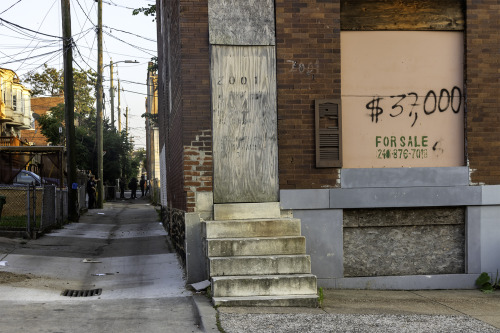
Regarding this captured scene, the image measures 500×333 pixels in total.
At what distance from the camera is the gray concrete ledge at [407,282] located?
32.0ft

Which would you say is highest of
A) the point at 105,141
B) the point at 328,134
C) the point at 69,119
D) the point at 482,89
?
the point at 105,141

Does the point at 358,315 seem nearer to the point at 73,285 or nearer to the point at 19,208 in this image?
the point at 73,285

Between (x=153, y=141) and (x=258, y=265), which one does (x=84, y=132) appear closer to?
(x=153, y=141)

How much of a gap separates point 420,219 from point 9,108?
4568 centimetres

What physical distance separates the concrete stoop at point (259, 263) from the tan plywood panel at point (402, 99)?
195 cm

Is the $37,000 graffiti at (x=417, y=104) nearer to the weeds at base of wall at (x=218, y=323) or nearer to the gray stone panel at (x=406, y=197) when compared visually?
the gray stone panel at (x=406, y=197)

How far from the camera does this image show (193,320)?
23.5ft

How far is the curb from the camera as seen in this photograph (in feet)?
21.7

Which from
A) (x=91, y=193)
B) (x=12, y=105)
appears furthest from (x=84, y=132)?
(x=91, y=193)

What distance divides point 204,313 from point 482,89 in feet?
19.4

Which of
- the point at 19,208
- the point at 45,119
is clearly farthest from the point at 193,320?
the point at 45,119

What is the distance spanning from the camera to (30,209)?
1672cm

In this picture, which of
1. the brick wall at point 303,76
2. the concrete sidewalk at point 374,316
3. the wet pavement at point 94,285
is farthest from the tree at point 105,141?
the concrete sidewalk at point 374,316

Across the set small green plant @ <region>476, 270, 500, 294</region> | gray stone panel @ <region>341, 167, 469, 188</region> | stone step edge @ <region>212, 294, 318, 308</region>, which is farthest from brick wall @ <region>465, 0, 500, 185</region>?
stone step edge @ <region>212, 294, 318, 308</region>
